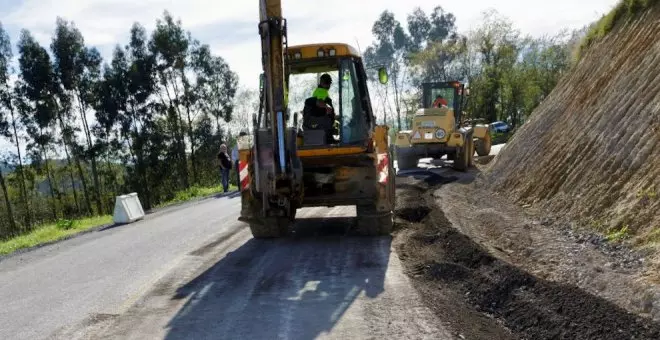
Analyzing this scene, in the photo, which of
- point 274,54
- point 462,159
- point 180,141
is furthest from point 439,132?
point 180,141

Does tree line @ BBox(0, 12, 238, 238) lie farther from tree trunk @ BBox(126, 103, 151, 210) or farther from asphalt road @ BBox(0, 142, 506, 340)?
asphalt road @ BBox(0, 142, 506, 340)

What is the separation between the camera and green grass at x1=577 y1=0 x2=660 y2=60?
11711mm

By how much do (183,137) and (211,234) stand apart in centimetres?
3534

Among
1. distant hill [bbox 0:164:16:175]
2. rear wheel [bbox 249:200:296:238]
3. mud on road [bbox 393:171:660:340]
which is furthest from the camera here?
distant hill [bbox 0:164:16:175]

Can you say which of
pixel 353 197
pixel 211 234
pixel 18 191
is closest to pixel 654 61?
pixel 353 197

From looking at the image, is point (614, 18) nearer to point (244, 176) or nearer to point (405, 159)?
point (244, 176)

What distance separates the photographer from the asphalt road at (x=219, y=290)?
17.4 ft

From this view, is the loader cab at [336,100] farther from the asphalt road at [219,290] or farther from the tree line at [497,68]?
the tree line at [497,68]

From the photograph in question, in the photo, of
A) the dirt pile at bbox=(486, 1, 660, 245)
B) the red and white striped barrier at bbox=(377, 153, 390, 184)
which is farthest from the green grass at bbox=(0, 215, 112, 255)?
the dirt pile at bbox=(486, 1, 660, 245)

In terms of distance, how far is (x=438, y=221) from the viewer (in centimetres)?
1003

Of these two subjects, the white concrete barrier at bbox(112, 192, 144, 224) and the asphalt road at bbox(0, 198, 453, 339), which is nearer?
the asphalt road at bbox(0, 198, 453, 339)

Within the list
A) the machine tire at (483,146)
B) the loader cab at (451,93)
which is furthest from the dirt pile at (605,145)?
the machine tire at (483,146)

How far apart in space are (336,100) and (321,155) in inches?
37.2

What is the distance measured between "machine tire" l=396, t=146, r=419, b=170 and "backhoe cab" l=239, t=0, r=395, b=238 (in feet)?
36.0
